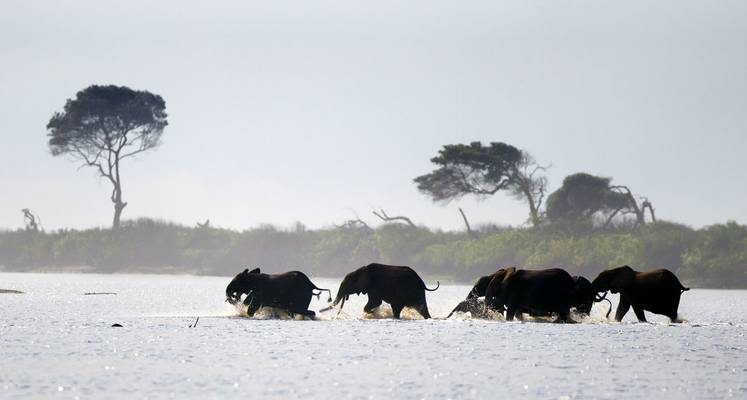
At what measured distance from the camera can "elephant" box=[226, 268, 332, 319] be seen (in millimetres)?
40594

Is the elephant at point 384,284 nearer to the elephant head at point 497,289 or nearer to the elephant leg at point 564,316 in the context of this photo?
the elephant head at point 497,289

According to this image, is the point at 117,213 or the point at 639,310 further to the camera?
the point at 117,213

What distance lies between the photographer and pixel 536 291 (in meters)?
39.7

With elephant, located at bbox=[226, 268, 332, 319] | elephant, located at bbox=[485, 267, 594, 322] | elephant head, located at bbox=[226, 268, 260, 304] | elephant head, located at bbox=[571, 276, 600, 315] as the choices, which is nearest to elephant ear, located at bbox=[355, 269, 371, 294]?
elephant, located at bbox=[226, 268, 332, 319]

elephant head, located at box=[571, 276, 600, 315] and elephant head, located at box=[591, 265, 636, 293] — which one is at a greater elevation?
elephant head, located at box=[591, 265, 636, 293]

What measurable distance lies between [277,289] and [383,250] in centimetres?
7549

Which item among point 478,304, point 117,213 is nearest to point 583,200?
point 117,213

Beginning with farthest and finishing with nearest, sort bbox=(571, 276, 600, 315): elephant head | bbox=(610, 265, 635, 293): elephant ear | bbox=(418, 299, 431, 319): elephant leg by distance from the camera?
bbox=(418, 299, 431, 319): elephant leg
bbox=(610, 265, 635, 293): elephant ear
bbox=(571, 276, 600, 315): elephant head

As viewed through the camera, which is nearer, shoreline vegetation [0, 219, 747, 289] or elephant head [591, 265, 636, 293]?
elephant head [591, 265, 636, 293]

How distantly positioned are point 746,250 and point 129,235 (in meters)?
53.8

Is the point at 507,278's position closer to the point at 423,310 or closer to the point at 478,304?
the point at 478,304

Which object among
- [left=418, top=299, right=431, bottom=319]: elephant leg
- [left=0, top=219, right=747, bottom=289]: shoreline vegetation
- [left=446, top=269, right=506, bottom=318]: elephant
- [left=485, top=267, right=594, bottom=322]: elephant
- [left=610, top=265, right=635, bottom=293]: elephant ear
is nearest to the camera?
[left=485, top=267, right=594, bottom=322]: elephant

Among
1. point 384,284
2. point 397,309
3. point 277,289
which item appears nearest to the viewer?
point 384,284

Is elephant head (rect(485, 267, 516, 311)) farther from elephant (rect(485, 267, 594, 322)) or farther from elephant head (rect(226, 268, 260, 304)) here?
elephant head (rect(226, 268, 260, 304))
